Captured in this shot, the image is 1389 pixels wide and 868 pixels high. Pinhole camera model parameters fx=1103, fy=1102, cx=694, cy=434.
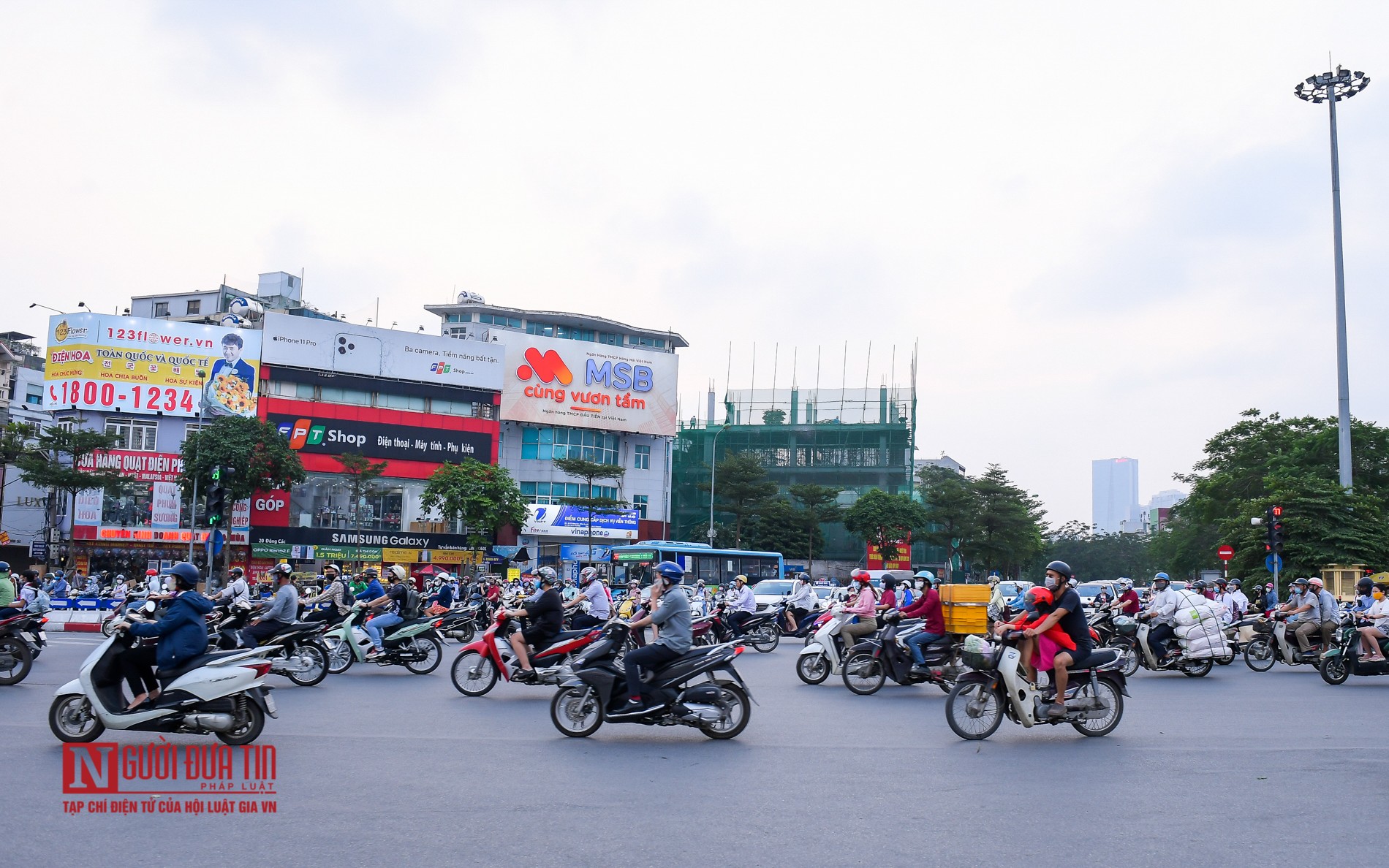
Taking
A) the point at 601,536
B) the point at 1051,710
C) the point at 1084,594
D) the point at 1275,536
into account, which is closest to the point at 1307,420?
the point at 1084,594

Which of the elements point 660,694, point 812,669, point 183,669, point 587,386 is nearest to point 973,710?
point 660,694

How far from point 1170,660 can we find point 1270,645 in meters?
2.80

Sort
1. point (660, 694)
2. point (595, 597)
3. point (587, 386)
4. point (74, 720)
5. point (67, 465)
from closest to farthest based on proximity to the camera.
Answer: point (74, 720) → point (660, 694) → point (595, 597) → point (67, 465) → point (587, 386)

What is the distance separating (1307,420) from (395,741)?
55.8m

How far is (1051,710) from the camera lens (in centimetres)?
916

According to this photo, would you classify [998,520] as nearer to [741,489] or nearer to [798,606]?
[741,489]

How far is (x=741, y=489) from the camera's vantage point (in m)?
69.4

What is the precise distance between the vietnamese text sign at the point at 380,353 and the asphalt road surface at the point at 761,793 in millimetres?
47112

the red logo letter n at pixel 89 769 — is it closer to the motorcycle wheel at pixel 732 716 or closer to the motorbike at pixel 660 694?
the motorbike at pixel 660 694

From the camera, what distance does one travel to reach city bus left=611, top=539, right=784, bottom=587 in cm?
3875

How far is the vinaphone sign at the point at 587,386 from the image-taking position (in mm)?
64750

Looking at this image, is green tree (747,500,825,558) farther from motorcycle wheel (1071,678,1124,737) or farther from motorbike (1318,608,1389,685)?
motorcycle wheel (1071,678,1124,737)

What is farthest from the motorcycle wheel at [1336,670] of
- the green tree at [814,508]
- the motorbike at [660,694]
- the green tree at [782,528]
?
the green tree at [782,528]

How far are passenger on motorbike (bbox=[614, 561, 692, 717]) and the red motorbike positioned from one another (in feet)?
7.35
